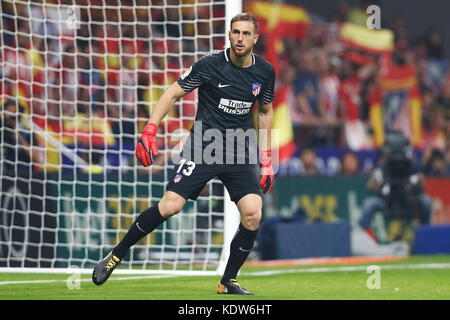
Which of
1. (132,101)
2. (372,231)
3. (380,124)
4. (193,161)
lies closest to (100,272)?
(193,161)

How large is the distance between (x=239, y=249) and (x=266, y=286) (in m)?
1.07

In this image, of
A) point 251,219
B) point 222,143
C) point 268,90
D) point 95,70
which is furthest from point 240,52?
point 95,70

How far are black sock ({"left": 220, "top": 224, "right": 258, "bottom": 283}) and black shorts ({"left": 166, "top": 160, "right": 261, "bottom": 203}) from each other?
278mm

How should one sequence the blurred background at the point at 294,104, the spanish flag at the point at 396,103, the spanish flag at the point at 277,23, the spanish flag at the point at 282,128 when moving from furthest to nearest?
the spanish flag at the point at 396,103, the spanish flag at the point at 277,23, the spanish flag at the point at 282,128, the blurred background at the point at 294,104

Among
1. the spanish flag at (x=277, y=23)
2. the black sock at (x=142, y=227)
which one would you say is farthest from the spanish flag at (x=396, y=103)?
the black sock at (x=142, y=227)

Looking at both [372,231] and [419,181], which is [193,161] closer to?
[372,231]

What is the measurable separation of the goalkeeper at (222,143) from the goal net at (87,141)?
3.01 metres

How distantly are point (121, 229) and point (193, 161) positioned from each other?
13.0 feet

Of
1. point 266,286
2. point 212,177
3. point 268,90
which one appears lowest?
point 266,286

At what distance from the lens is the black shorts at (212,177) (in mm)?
8258

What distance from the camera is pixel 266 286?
940 cm

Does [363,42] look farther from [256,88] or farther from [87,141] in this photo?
[256,88]

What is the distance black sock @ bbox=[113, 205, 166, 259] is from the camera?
8.28 m

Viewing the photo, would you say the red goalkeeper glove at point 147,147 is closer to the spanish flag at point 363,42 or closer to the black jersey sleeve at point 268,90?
the black jersey sleeve at point 268,90
